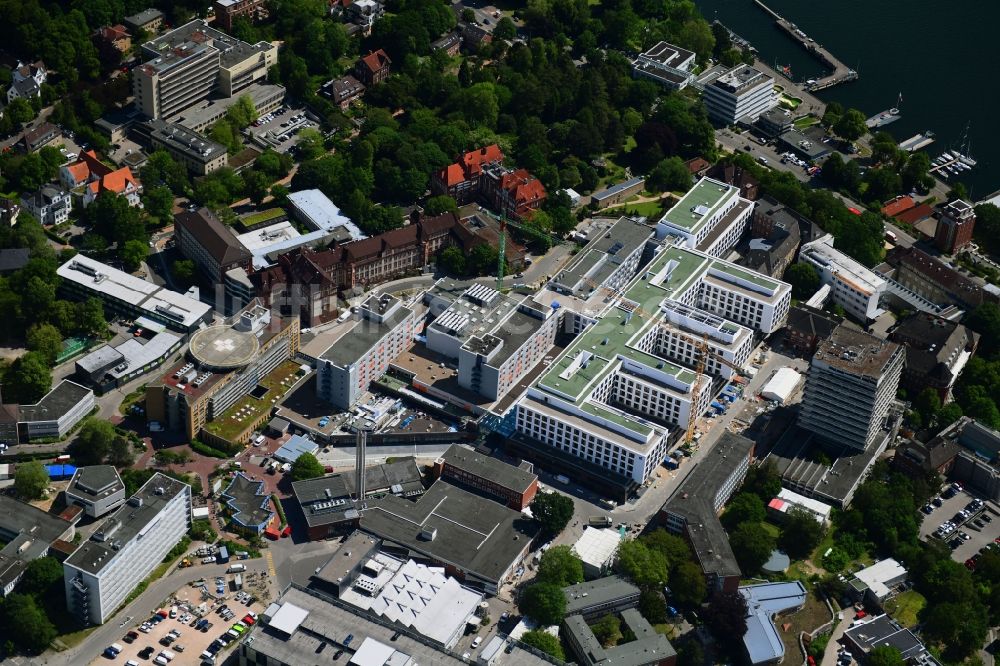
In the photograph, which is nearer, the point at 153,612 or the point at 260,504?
the point at 153,612

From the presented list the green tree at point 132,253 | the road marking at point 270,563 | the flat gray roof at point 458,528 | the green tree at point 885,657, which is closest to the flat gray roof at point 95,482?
the road marking at point 270,563

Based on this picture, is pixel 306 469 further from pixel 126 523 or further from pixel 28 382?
pixel 28 382

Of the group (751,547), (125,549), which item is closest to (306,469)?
(125,549)

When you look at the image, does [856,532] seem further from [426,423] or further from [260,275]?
[260,275]

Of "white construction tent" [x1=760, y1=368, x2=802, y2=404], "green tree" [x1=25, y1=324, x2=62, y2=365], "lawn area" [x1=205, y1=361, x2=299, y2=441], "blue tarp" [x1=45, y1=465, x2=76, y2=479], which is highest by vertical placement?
"green tree" [x1=25, y1=324, x2=62, y2=365]

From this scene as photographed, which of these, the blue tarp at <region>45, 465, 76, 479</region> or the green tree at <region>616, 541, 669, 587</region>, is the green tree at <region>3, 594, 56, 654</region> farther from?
the green tree at <region>616, 541, 669, 587</region>

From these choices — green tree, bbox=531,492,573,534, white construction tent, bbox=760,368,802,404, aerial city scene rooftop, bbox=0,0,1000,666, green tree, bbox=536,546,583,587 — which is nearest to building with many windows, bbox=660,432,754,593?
aerial city scene rooftop, bbox=0,0,1000,666

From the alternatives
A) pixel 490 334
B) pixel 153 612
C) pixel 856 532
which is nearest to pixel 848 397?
pixel 856 532
